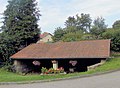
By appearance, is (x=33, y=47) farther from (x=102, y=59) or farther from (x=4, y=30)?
(x=102, y=59)

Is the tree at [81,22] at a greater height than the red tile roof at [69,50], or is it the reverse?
the tree at [81,22]

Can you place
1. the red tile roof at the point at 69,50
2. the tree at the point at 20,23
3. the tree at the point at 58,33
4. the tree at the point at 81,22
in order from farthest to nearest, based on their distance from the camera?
1. the tree at the point at 81,22
2. the tree at the point at 58,33
3. the tree at the point at 20,23
4. the red tile roof at the point at 69,50

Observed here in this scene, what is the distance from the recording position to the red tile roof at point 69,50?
23391 millimetres

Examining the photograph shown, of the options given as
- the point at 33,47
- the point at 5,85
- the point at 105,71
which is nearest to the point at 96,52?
the point at 105,71

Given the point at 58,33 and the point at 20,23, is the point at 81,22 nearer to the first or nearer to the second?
the point at 58,33

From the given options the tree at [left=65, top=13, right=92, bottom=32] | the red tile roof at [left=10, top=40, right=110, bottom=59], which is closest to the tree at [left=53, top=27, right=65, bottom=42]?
the tree at [left=65, top=13, right=92, bottom=32]

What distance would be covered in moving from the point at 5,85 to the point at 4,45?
17.7 metres

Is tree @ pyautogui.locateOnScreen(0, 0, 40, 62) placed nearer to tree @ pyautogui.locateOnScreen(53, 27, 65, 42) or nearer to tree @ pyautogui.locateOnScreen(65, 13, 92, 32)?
tree @ pyautogui.locateOnScreen(53, 27, 65, 42)

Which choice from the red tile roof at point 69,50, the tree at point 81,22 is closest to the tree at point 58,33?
the tree at point 81,22

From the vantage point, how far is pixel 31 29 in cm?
3425

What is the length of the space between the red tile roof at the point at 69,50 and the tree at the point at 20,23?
13.3 feet

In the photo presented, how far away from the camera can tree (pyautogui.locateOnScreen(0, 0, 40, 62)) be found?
108 ft

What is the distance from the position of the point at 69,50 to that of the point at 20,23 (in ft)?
34.6

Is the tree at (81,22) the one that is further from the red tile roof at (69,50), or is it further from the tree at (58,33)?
the red tile roof at (69,50)
